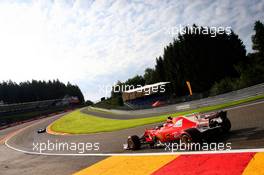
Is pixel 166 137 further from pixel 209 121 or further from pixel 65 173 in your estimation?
Result: pixel 65 173

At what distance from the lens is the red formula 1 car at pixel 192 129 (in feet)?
33.8

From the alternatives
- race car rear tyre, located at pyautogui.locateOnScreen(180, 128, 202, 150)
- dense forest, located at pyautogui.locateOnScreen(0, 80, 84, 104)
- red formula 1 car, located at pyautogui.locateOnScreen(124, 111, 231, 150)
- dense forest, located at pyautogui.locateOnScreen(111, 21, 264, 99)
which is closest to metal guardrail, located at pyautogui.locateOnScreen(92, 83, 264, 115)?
red formula 1 car, located at pyautogui.locateOnScreen(124, 111, 231, 150)

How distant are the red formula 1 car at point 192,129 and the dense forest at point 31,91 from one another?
375 ft

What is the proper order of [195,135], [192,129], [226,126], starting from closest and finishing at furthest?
1. [195,135]
2. [192,129]
3. [226,126]

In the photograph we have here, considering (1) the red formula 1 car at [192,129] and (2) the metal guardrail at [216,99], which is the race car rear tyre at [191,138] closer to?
(1) the red formula 1 car at [192,129]

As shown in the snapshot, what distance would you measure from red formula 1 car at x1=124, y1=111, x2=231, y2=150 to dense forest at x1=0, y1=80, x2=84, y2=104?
114192 millimetres

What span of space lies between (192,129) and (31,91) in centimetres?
12565

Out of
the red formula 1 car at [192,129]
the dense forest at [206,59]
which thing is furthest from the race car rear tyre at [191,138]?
the dense forest at [206,59]

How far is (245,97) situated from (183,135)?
16336 millimetres

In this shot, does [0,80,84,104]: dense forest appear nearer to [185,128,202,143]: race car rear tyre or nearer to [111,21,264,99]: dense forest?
[111,21,264,99]: dense forest

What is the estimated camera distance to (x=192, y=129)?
10.3 meters

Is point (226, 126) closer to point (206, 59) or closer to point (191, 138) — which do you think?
point (191, 138)

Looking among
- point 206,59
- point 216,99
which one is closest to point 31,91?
point 206,59

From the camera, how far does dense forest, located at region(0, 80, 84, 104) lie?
11702 centimetres
